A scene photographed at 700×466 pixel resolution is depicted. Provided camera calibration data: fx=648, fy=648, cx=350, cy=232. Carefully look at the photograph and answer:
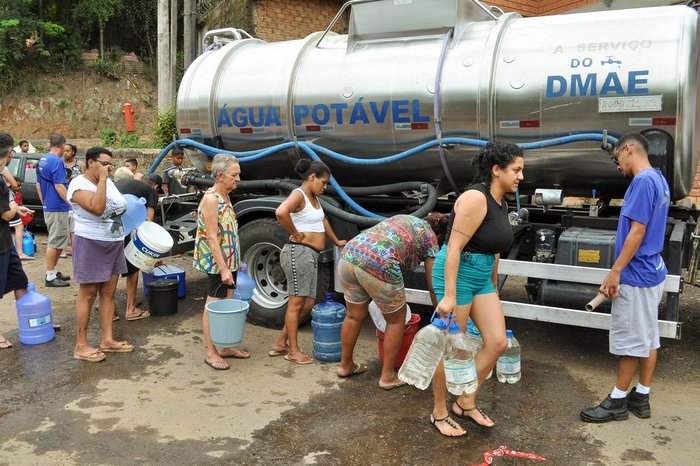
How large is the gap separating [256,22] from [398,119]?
11310 millimetres

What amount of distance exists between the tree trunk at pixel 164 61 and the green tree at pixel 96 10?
9743mm

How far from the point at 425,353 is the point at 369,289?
2.36 feet

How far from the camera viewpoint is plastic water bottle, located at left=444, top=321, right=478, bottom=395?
12.1 feet

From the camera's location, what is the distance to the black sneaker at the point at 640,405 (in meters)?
4.19

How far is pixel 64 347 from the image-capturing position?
18.4ft

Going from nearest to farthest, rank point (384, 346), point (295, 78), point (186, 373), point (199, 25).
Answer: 1. point (384, 346)
2. point (186, 373)
3. point (295, 78)
4. point (199, 25)

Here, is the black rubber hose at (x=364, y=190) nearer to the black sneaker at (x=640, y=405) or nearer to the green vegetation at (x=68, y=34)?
the black sneaker at (x=640, y=405)

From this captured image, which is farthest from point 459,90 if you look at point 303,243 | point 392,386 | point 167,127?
point 167,127

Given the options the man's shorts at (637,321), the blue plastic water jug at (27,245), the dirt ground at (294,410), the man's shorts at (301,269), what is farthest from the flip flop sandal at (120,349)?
the blue plastic water jug at (27,245)

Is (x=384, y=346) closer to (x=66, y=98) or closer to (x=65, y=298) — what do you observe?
(x=65, y=298)

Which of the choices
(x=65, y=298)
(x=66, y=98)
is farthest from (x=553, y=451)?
(x=66, y=98)

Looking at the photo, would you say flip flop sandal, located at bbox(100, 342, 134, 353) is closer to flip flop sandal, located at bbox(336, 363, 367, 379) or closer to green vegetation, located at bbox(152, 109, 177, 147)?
flip flop sandal, located at bbox(336, 363, 367, 379)

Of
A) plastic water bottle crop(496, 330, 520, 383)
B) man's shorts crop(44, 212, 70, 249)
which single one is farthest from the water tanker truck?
man's shorts crop(44, 212, 70, 249)

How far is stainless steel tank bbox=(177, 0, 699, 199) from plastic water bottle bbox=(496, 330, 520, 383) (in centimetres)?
156
